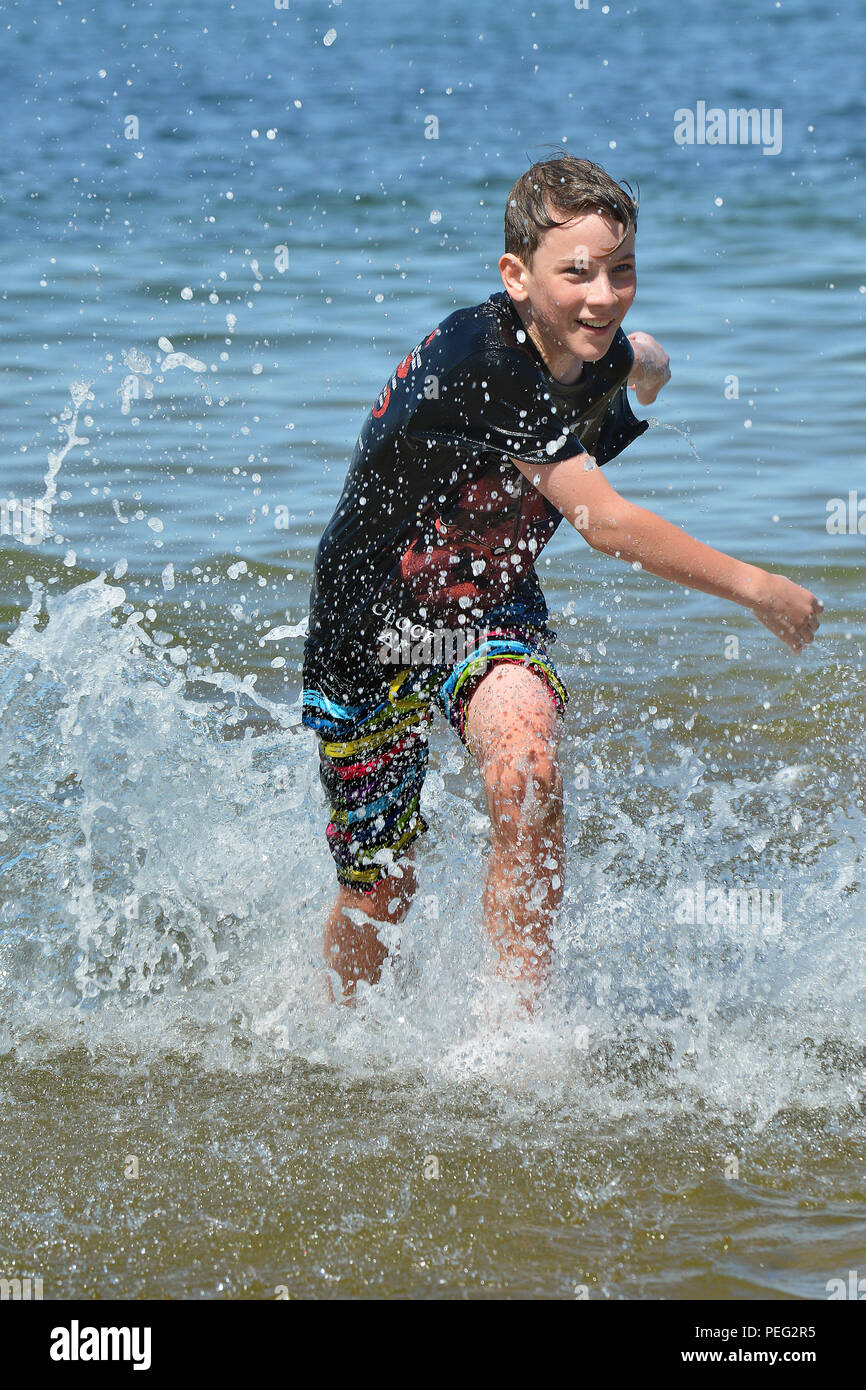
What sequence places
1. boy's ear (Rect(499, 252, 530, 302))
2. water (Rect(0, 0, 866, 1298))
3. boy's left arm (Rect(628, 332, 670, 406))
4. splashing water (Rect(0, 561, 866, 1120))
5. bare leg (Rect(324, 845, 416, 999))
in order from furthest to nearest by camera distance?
bare leg (Rect(324, 845, 416, 999))
boy's left arm (Rect(628, 332, 670, 406))
splashing water (Rect(0, 561, 866, 1120))
boy's ear (Rect(499, 252, 530, 302))
water (Rect(0, 0, 866, 1298))

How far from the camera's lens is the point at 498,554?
3.39 metres

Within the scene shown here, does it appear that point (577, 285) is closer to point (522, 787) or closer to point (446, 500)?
point (446, 500)

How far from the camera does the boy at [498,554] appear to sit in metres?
3.11

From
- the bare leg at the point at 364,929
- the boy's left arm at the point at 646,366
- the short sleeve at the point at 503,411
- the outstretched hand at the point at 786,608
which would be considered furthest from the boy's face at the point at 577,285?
the bare leg at the point at 364,929

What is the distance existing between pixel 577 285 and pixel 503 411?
29 centimetres

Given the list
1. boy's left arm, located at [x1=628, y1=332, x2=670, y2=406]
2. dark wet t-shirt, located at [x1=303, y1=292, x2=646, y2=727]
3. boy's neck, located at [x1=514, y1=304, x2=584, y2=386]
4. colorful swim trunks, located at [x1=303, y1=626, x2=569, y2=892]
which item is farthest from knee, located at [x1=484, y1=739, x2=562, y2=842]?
boy's left arm, located at [x1=628, y1=332, x2=670, y2=406]

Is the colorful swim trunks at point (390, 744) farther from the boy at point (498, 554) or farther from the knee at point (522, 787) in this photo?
the knee at point (522, 787)

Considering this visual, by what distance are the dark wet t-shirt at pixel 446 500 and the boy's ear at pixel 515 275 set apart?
42 mm

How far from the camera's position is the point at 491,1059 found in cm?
342

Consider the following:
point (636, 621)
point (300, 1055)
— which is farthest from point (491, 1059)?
point (636, 621)

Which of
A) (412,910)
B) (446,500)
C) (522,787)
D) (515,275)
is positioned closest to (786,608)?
(522,787)

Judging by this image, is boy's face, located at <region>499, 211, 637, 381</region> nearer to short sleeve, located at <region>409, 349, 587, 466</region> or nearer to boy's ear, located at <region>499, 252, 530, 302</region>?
boy's ear, located at <region>499, 252, 530, 302</region>

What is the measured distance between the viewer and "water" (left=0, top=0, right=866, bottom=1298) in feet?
9.73

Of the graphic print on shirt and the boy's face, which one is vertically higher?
the boy's face
